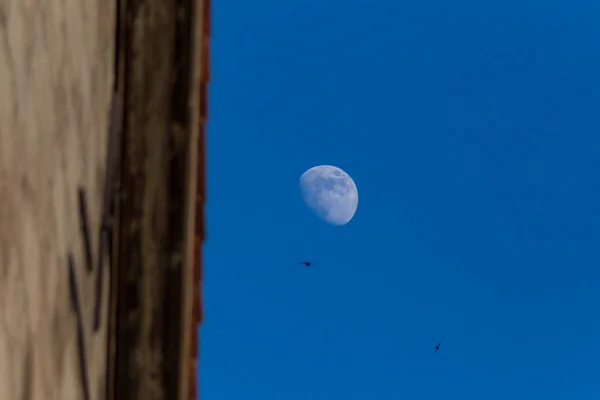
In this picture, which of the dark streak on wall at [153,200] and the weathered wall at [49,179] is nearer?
the weathered wall at [49,179]

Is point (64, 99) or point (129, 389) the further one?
point (129, 389)

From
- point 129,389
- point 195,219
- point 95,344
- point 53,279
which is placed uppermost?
point 195,219

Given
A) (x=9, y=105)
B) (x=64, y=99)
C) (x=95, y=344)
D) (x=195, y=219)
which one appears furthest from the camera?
(x=195, y=219)

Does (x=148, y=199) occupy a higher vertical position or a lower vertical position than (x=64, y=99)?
lower

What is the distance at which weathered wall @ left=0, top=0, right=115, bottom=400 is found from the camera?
2783 millimetres

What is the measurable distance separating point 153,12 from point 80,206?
1.11m

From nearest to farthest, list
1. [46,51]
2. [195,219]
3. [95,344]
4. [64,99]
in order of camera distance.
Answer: [46,51], [64,99], [95,344], [195,219]

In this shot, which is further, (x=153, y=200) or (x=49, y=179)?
(x=153, y=200)

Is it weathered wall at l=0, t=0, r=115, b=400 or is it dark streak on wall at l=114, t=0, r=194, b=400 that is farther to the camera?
dark streak on wall at l=114, t=0, r=194, b=400

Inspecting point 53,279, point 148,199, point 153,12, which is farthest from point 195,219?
point 153,12

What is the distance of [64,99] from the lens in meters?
3.41

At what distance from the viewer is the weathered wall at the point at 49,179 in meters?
2.78

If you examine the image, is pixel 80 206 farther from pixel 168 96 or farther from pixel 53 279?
pixel 168 96

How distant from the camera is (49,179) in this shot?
3215mm
